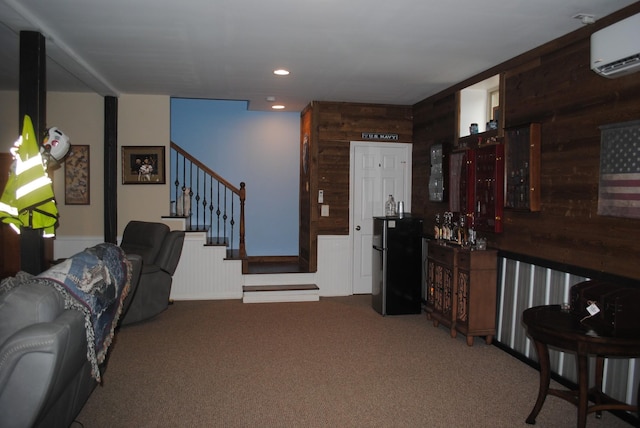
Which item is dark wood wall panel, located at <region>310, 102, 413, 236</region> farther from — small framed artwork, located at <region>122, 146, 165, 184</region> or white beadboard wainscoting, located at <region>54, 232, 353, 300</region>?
small framed artwork, located at <region>122, 146, 165, 184</region>

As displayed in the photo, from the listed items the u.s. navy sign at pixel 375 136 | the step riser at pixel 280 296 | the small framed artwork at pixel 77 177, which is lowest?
the step riser at pixel 280 296

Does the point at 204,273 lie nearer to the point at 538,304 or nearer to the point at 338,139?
the point at 338,139

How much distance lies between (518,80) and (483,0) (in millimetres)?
1536

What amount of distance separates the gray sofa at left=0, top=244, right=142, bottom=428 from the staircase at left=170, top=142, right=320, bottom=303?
3984 millimetres

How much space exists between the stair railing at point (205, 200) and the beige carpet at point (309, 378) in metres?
1.97

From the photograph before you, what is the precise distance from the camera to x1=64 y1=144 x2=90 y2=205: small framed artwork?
22.7ft

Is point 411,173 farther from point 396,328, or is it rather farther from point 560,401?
point 560,401

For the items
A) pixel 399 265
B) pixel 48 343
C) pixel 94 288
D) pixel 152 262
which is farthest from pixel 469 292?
pixel 48 343

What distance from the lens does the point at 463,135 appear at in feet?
18.8

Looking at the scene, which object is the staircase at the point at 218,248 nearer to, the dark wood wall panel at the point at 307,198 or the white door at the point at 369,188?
the dark wood wall panel at the point at 307,198

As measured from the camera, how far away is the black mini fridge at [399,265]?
6.02 meters

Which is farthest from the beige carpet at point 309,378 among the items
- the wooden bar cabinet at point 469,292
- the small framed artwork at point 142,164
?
the small framed artwork at point 142,164

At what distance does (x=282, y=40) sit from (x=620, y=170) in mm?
2863

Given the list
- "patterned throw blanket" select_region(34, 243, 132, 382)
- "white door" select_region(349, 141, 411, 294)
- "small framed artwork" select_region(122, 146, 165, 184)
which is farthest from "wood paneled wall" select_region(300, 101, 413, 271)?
"patterned throw blanket" select_region(34, 243, 132, 382)
